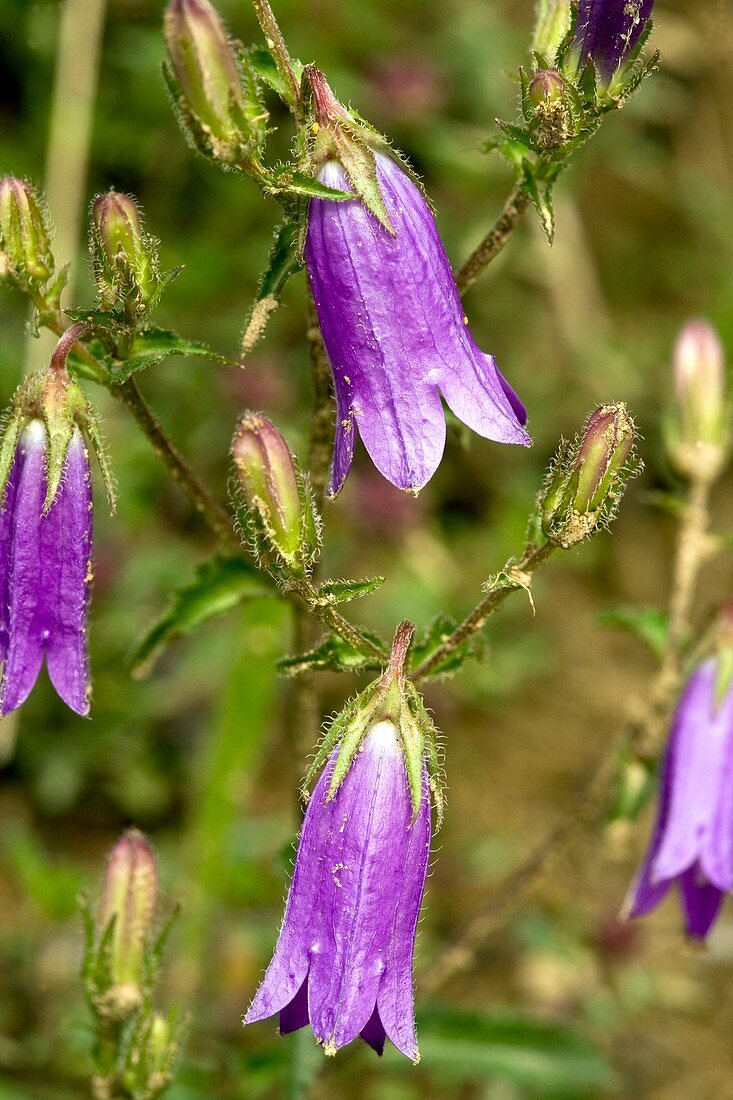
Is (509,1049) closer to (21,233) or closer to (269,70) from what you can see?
(21,233)

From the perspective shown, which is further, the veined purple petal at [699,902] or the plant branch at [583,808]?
the plant branch at [583,808]

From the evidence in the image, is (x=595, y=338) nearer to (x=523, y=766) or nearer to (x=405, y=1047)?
(x=523, y=766)

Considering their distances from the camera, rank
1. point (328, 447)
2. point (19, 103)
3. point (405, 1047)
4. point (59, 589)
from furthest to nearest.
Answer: point (19, 103)
point (328, 447)
point (59, 589)
point (405, 1047)

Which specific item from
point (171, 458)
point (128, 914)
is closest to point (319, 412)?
point (171, 458)

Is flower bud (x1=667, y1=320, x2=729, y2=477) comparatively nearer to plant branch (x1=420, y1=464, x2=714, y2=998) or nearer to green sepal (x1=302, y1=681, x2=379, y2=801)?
plant branch (x1=420, y1=464, x2=714, y2=998)

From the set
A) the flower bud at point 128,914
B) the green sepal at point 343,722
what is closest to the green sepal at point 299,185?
the green sepal at point 343,722

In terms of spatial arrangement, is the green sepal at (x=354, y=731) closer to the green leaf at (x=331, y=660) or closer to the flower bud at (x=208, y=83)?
Answer: the green leaf at (x=331, y=660)

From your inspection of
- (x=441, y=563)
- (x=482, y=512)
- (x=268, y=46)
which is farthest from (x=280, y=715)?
(x=268, y=46)

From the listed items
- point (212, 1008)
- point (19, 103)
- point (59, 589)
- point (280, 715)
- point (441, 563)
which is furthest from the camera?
point (19, 103)
